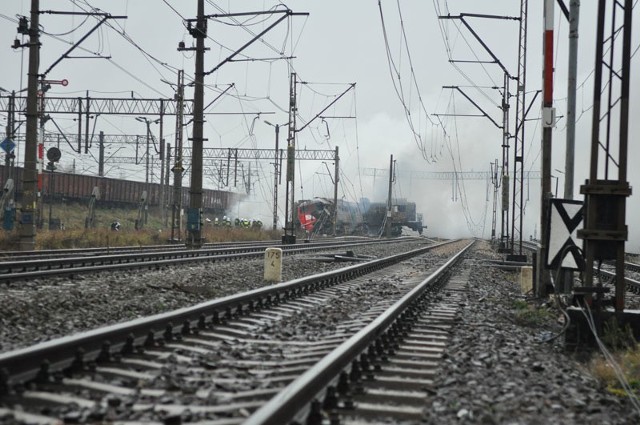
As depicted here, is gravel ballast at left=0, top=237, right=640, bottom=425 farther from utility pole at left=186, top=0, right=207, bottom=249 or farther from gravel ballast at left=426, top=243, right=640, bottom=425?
utility pole at left=186, top=0, right=207, bottom=249

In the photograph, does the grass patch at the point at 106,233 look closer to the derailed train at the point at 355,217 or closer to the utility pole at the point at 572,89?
the derailed train at the point at 355,217

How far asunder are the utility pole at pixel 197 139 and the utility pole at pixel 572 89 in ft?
49.4

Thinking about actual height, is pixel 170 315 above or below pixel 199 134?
below

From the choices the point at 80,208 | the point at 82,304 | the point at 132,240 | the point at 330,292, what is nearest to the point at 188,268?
the point at 330,292

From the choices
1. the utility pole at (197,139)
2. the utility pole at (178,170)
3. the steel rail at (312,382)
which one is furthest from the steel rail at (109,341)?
the utility pole at (178,170)

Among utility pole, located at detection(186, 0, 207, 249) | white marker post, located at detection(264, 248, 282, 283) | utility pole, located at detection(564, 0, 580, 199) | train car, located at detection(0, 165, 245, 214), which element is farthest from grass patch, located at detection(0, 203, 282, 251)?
utility pole, located at detection(564, 0, 580, 199)

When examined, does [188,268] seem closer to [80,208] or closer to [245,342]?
[245,342]

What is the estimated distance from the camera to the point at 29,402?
15.1 feet

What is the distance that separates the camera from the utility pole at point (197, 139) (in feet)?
84.0

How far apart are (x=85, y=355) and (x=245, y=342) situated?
6.21 feet

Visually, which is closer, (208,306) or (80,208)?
(208,306)

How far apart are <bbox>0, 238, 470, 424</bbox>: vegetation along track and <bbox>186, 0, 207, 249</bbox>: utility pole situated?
16.0m

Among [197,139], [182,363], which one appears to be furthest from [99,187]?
[182,363]

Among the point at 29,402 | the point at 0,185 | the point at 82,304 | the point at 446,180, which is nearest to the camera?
the point at 29,402
